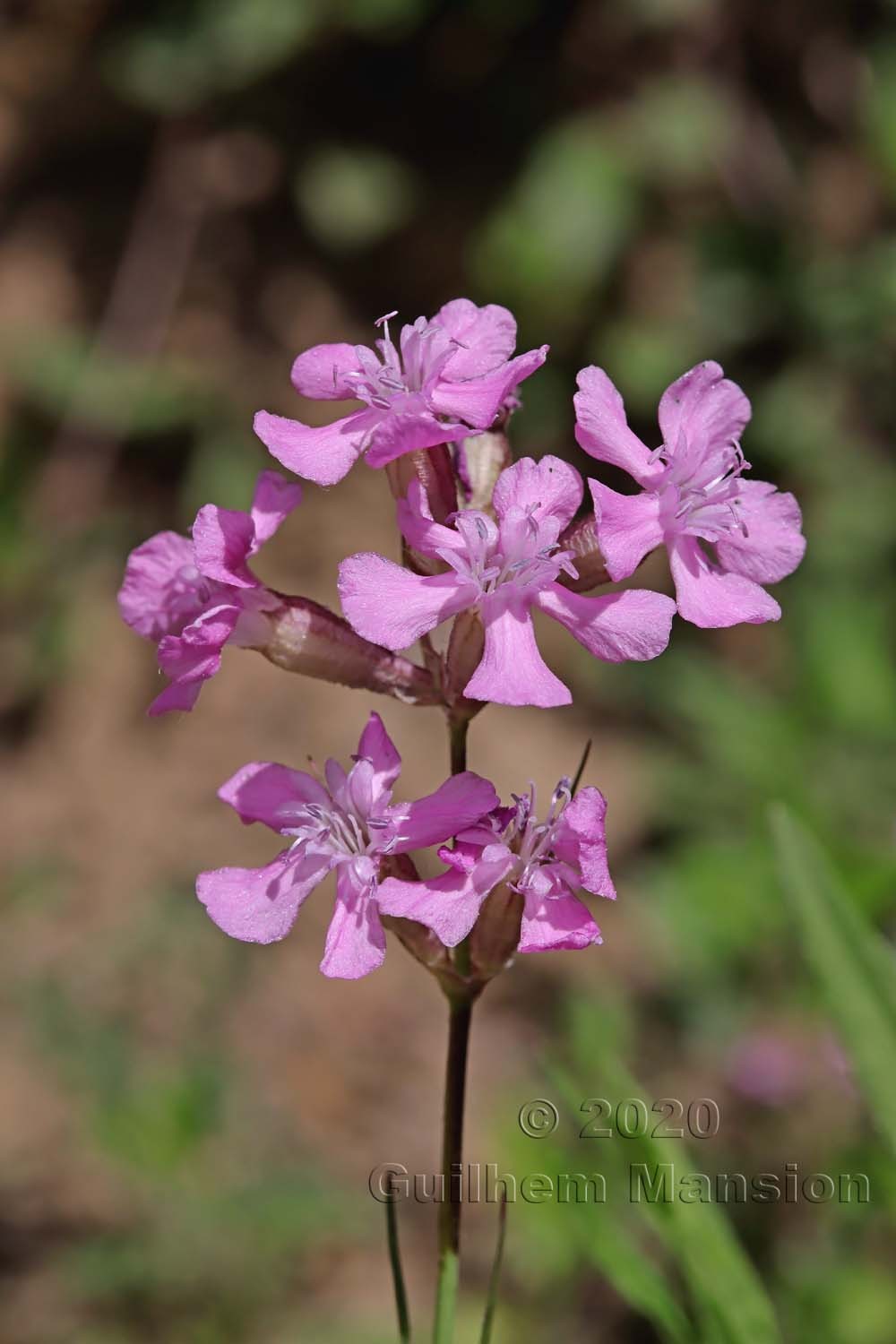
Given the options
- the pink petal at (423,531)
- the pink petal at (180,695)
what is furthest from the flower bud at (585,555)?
the pink petal at (180,695)

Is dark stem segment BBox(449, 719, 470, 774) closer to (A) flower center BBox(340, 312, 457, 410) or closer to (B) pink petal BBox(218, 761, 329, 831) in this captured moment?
(B) pink petal BBox(218, 761, 329, 831)

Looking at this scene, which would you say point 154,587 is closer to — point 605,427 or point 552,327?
point 605,427

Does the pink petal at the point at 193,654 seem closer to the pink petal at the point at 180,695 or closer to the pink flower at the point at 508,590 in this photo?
the pink petal at the point at 180,695

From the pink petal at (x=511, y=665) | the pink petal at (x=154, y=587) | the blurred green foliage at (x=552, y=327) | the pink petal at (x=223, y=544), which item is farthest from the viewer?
the blurred green foliage at (x=552, y=327)

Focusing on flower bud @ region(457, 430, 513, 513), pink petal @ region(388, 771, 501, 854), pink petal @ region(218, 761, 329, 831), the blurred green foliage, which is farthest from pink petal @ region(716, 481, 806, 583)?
the blurred green foliage

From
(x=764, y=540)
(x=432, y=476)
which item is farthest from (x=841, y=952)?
(x=432, y=476)

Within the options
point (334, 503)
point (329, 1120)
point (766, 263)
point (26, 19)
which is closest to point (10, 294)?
point (26, 19)
